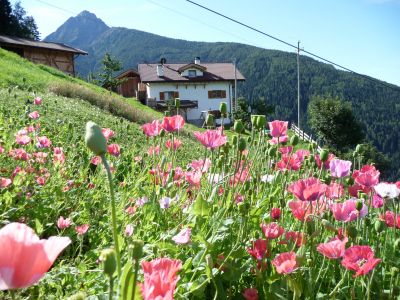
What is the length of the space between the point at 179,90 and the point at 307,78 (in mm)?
73687

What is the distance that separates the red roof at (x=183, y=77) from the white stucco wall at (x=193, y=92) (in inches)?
16.4

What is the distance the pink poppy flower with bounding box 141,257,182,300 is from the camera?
716mm

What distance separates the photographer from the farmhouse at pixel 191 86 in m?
37.6

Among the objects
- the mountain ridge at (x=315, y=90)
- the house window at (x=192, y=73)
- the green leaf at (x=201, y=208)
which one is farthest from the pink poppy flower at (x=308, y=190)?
the mountain ridge at (x=315, y=90)

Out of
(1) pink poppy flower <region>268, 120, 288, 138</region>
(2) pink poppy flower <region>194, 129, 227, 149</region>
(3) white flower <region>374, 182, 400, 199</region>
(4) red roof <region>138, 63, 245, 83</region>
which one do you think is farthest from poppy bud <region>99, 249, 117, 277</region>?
(4) red roof <region>138, 63, 245, 83</region>

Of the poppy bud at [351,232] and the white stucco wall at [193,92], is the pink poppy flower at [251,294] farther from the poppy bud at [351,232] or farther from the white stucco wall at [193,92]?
the white stucco wall at [193,92]

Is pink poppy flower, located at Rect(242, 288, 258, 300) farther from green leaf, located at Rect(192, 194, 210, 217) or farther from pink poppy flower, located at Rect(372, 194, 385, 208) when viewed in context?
pink poppy flower, located at Rect(372, 194, 385, 208)

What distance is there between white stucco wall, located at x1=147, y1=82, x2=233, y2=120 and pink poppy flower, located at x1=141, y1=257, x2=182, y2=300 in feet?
121

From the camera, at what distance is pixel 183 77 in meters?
38.6

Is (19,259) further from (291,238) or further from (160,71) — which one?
(160,71)

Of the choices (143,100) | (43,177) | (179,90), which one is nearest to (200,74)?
(179,90)

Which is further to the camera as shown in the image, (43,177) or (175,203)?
(43,177)

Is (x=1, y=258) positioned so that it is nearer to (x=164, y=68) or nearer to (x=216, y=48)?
(x=164, y=68)

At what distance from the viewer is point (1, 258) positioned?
0.56 metres
